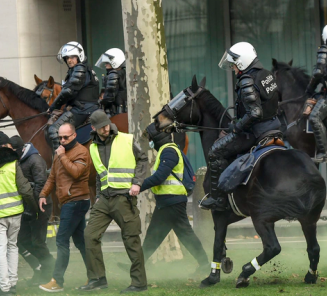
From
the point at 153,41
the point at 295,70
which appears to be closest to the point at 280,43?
the point at 295,70

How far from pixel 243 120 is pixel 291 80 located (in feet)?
16.6

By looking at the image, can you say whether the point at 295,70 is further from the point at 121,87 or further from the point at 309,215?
the point at 309,215

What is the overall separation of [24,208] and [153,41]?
10.5ft

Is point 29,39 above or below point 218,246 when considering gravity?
above

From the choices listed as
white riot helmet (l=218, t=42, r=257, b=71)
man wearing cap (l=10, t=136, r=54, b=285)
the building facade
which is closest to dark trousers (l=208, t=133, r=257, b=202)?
white riot helmet (l=218, t=42, r=257, b=71)

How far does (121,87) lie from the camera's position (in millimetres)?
12766

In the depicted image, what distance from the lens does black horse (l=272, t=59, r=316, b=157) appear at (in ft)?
42.1

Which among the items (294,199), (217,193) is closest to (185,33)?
(217,193)

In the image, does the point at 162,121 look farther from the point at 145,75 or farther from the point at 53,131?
the point at 53,131

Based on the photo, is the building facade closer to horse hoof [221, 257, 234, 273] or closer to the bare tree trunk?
the bare tree trunk

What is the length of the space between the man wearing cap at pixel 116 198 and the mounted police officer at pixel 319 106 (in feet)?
14.3

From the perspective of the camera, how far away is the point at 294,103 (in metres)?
13.1

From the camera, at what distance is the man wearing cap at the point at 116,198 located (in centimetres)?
866

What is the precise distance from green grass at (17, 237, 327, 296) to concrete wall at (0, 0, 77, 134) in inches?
226
